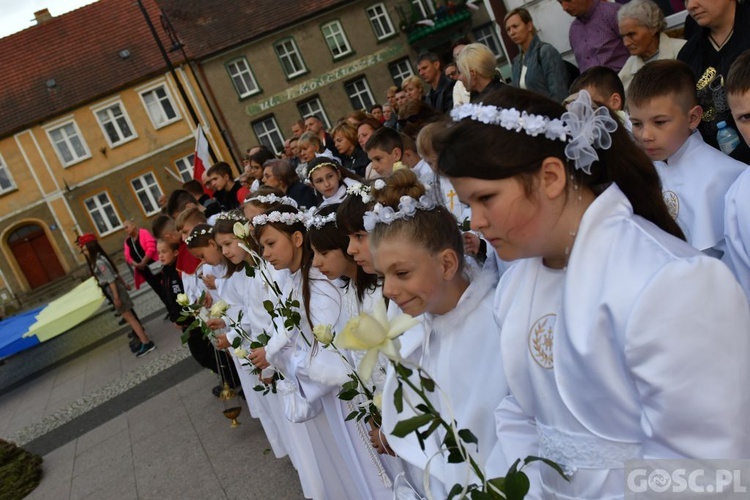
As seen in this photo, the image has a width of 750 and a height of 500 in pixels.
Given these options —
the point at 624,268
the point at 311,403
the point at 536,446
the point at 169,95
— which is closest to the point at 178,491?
the point at 311,403

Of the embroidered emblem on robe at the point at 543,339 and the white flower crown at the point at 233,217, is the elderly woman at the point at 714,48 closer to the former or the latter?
the embroidered emblem on robe at the point at 543,339

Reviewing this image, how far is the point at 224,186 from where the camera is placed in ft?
32.3

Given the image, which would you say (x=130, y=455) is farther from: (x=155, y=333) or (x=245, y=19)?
(x=245, y=19)

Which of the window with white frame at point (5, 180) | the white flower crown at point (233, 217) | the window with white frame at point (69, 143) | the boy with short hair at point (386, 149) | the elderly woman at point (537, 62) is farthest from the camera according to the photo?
the window with white frame at point (69, 143)

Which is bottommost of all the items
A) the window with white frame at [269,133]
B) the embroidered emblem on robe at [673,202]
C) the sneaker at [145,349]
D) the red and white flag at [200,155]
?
the sneaker at [145,349]

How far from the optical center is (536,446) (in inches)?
85.2

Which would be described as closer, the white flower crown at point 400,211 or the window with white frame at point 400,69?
the white flower crown at point 400,211

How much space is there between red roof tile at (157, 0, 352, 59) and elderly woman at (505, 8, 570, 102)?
2984cm

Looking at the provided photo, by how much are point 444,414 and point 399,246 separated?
68 cm

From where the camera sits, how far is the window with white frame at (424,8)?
37344 mm

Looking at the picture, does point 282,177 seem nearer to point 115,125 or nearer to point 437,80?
point 437,80

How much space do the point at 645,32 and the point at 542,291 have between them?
3.60 m

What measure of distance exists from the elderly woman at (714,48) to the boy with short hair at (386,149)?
2.44m

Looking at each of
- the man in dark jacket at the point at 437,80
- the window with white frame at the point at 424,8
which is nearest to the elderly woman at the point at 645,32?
the man in dark jacket at the point at 437,80
